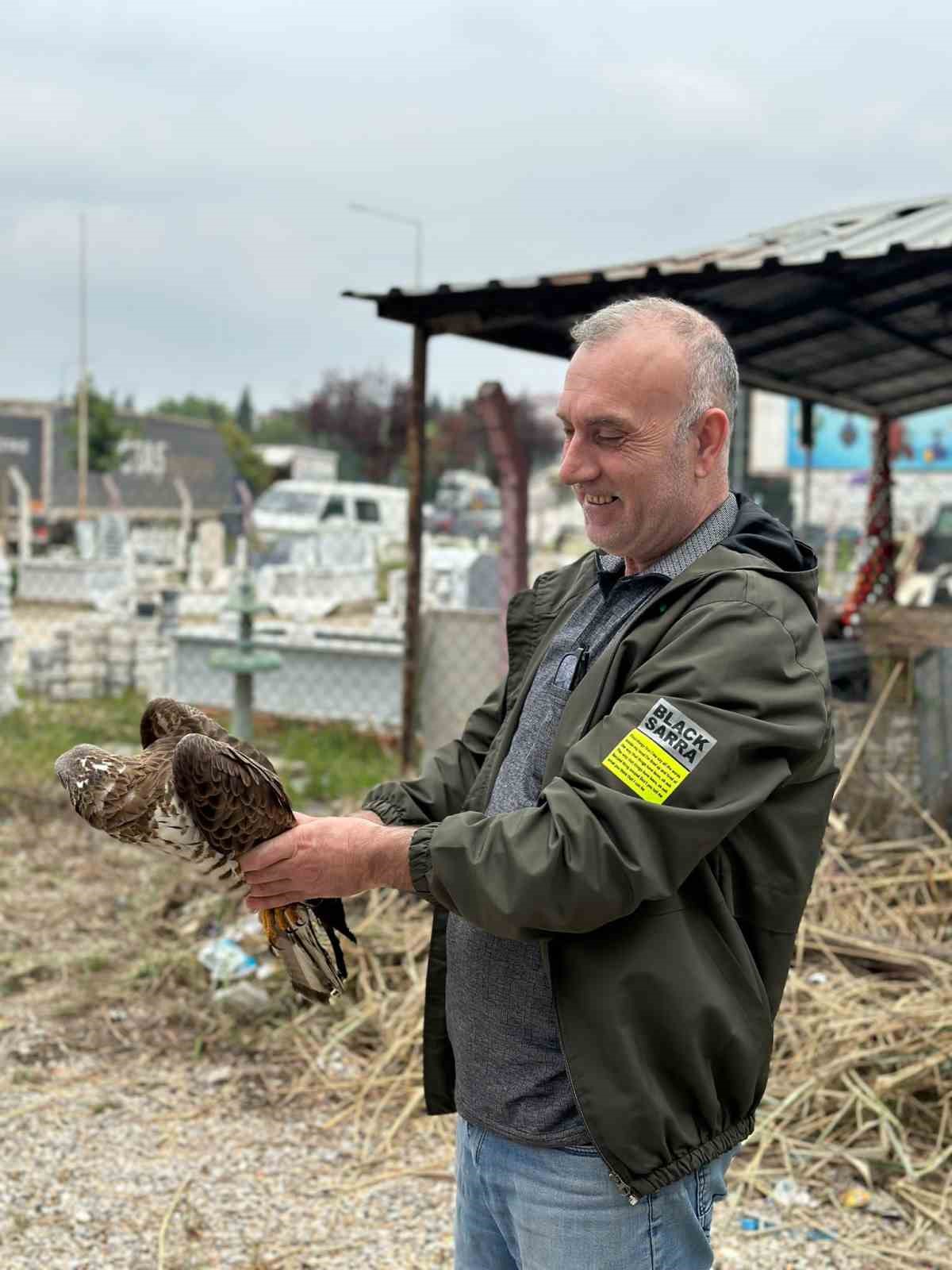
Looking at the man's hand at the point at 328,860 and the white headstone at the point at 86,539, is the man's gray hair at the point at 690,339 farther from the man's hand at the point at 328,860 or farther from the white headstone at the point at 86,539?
the white headstone at the point at 86,539

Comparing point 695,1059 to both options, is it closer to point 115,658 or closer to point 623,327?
point 623,327

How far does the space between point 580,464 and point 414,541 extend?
383cm

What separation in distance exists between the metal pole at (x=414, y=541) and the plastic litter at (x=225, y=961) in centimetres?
115

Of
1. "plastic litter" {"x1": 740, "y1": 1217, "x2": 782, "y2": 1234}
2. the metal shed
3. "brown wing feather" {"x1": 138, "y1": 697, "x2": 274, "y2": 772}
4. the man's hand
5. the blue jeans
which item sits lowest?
"plastic litter" {"x1": 740, "y1": 1217, "x2": 782, "y2": 1234}

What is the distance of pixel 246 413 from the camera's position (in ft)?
260

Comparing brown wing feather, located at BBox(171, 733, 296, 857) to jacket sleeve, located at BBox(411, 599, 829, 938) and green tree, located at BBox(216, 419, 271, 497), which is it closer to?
jacket sleeve, located at BBox(411, 599, 829, 938)

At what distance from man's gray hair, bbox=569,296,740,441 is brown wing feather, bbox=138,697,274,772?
107 centimetres

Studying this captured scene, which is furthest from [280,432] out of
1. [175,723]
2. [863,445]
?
[175,723]

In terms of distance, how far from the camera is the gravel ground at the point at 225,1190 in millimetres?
3369

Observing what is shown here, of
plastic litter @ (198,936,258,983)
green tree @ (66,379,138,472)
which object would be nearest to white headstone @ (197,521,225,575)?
green tree @ (66,379,138,472)

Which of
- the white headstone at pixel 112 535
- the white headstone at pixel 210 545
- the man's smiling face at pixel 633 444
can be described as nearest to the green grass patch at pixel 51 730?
the man's smiling face at pixel 633 444

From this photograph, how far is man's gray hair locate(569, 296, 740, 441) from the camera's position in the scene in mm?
1815

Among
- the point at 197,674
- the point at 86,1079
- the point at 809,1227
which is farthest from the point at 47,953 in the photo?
the point at 197,674

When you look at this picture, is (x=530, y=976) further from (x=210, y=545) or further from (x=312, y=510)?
(x=312, y=510)
